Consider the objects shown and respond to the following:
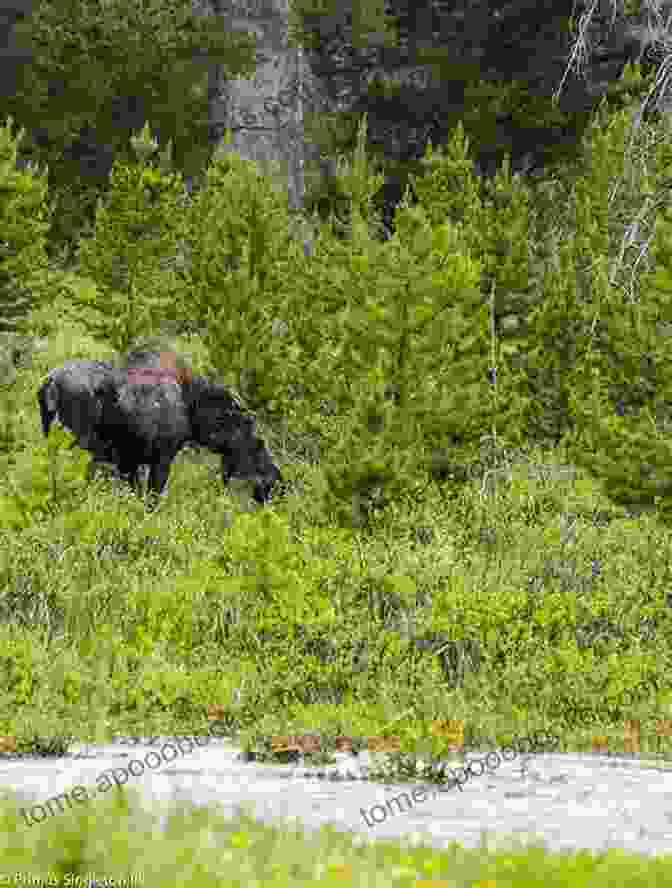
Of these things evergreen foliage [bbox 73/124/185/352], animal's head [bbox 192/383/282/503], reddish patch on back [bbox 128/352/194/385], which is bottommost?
evergreen foliage [bbox 73/124/185/352]

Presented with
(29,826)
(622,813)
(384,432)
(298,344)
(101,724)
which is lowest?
(298,344)

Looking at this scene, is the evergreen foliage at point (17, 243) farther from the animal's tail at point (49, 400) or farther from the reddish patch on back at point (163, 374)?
the reddish patch on back at point (163, 374)

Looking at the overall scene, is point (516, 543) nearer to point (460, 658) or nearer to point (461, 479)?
point (461, 479)

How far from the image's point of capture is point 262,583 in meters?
17.9

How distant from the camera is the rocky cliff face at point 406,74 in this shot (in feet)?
178

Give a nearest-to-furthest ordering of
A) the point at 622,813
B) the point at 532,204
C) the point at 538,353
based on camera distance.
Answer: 1. the point at 622,813
2. the point at 538,353
3. the point at 532,204

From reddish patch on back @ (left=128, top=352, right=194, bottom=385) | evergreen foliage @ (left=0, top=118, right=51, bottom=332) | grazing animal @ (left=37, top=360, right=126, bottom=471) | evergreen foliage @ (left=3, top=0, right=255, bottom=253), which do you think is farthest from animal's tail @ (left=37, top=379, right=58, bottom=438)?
evergreen foliage @ (left=3, top=0, right=255, bottom=253)

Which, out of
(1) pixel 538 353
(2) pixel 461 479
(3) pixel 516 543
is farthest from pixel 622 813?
(1) pixel 538 353

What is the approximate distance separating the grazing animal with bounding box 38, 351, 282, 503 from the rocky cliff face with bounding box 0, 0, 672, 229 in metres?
32.8

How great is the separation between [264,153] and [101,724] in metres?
46.9

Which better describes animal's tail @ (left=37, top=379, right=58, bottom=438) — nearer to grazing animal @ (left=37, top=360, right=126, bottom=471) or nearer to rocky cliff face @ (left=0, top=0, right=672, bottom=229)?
grazing animal @ (left=37, top=360, right=126, bottom=471)

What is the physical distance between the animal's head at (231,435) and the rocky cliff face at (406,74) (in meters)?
32.9

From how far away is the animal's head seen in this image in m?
23.8

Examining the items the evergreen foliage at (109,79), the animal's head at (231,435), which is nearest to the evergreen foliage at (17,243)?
the animal's head at (231,435)
